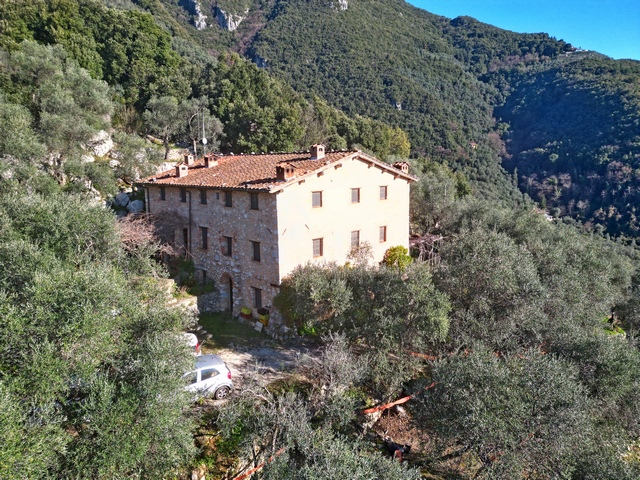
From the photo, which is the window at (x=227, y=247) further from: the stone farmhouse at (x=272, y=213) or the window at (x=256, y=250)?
the window at (x=256, y=250)

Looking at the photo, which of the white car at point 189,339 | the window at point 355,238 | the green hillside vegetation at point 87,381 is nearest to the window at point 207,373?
the white car at point 189,339

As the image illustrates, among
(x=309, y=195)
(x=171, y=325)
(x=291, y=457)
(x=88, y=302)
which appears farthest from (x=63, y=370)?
(x=309, y=195)

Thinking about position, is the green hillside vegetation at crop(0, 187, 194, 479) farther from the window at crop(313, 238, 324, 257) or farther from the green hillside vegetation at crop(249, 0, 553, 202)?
the green hillside vegetation at crop(249, 0, 553, 202)

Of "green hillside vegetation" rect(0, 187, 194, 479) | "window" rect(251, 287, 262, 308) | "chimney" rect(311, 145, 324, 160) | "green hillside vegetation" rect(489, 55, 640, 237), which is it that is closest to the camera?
"green hillside vegetation" rect(0, 187, 194, 479)

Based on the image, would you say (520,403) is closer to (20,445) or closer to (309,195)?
(20,445)

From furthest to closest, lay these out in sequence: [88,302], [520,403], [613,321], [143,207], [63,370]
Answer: [613,321] < [143,207] < [520,403] < [88,302] < [63,370]

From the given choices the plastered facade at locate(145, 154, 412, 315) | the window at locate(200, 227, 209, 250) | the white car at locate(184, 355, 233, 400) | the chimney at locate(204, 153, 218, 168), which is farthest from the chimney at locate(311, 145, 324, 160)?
the white car at locate(184, 355, 233, 400)

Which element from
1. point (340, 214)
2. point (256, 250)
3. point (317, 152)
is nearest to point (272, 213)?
point (256, 250)
